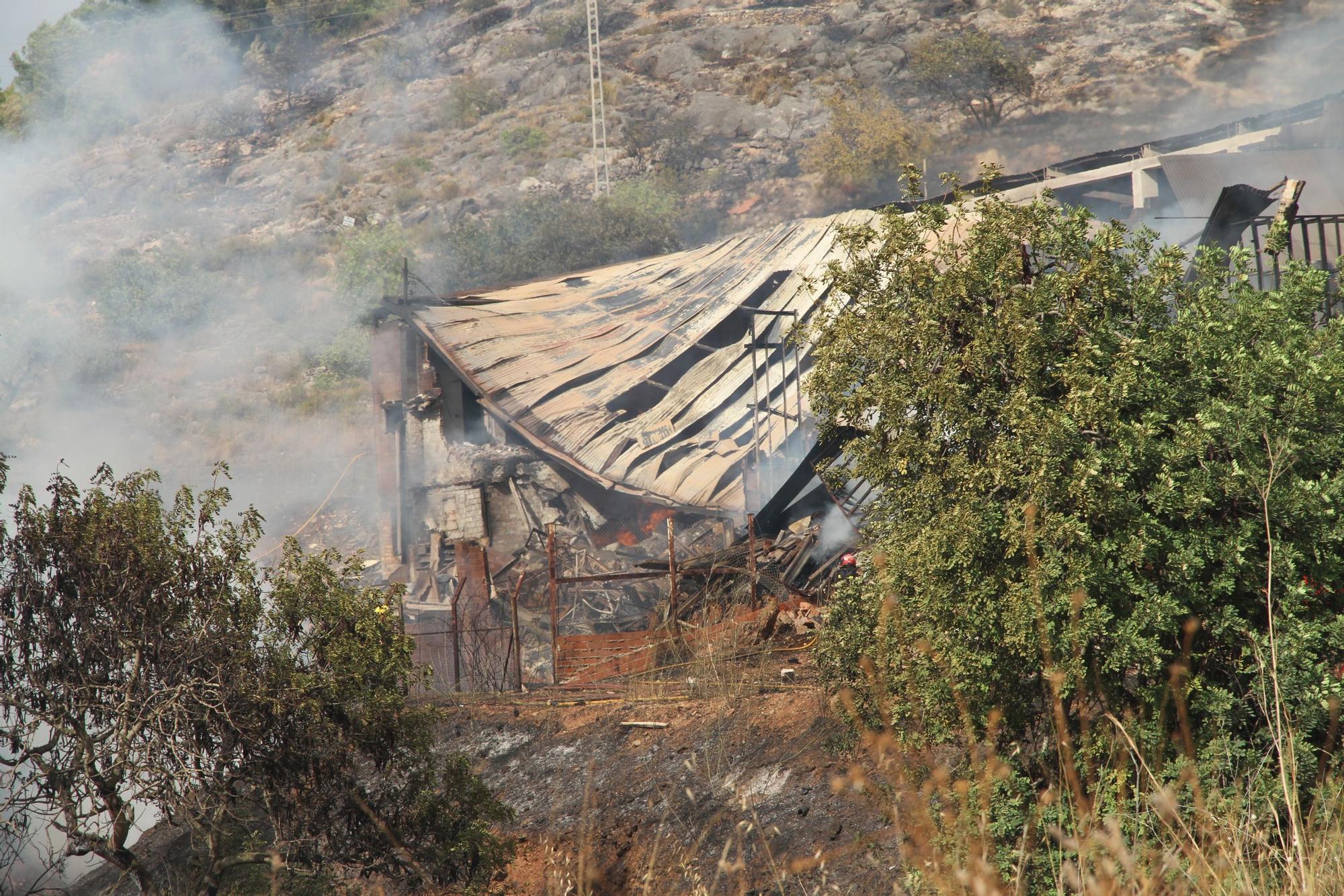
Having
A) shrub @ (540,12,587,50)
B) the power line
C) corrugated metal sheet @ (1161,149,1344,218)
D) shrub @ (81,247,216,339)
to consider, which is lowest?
shrub @ (81,247,216,339)

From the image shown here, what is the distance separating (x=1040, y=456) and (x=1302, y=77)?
141 ft

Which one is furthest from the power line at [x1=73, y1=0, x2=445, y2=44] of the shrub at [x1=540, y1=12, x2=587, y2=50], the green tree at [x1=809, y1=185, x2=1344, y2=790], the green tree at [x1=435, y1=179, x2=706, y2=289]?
the green tree at [x1=809, y1=185, x2=1344, y2=790]

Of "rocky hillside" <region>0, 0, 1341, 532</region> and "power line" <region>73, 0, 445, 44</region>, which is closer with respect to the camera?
"rocky hillside" <region>0, 0, 1341, 532</region>

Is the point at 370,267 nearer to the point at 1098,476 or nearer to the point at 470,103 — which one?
the point at 470,103

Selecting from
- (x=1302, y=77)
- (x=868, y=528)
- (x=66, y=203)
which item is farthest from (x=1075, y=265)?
(x=66, y=203)

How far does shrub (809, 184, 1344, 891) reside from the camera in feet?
16.1

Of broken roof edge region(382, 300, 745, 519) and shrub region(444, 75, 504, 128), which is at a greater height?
shrub region(444, 75, 504, 128)

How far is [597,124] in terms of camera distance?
50500 mm

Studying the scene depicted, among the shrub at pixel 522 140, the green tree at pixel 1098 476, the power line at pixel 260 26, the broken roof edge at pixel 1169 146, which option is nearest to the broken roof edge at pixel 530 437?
the broken roof edge at pixel 1169 146

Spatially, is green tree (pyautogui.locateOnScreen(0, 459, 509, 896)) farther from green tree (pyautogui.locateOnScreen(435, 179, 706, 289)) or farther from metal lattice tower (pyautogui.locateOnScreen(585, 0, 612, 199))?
metal lattice tower (pyautogui.locateOnScreen(585, 0, 612, 199))

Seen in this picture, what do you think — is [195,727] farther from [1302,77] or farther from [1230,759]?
[1302,77]

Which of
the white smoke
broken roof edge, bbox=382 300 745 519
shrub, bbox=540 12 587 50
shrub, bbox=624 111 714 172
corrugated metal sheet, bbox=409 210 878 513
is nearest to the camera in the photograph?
broken roof edge, bbox=382 300 745 519

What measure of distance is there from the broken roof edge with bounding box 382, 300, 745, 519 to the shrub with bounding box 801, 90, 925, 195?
24720 millimetres

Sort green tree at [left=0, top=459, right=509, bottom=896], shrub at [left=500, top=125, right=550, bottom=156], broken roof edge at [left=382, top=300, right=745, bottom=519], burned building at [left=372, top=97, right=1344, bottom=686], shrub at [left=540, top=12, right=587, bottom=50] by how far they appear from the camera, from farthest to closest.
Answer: shrub at [left=540, top=12, right=587, bottom=50]
shrub at [left=500, top=125, right=550, bottom=156]
broken roof edge at [left=382, top=300, right=745, bottom=519]
burned building at [left=372, top=97, right=1344, bottom=686]
green tree at [left=0, top=459, right=509, bottom=896]
